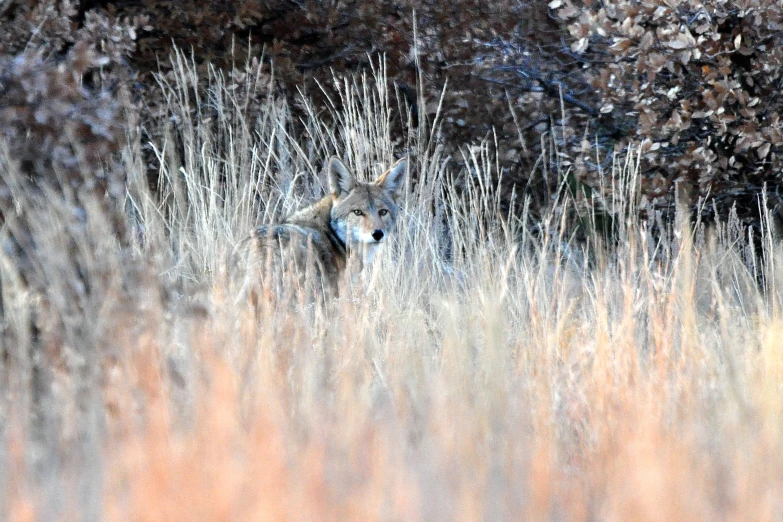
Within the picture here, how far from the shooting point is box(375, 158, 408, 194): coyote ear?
638cm

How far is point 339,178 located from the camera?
6.46m

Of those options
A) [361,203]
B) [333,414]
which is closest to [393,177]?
[361,203]

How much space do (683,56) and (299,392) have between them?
3692mm

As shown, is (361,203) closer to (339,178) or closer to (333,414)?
(339,178)

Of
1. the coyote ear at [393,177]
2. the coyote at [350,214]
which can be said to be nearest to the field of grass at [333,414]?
the coyote at [350,214]

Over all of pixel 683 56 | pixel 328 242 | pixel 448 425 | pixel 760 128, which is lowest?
pixel 448 425

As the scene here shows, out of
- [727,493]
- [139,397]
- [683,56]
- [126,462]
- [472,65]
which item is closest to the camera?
[126,462]

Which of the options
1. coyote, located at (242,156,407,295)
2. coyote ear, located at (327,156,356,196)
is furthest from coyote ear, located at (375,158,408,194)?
coyote ear, located at (327,156,356,196)

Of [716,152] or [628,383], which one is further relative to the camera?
[716,152]

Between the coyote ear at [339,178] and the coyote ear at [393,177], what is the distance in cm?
19

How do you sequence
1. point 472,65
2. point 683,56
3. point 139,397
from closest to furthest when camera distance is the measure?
point 139,397 → point 683,56 → point 472,65

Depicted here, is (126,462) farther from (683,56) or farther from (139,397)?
(683,56)

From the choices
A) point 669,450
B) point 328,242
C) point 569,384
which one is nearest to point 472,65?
point 328,242

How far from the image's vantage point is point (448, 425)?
2504mm
